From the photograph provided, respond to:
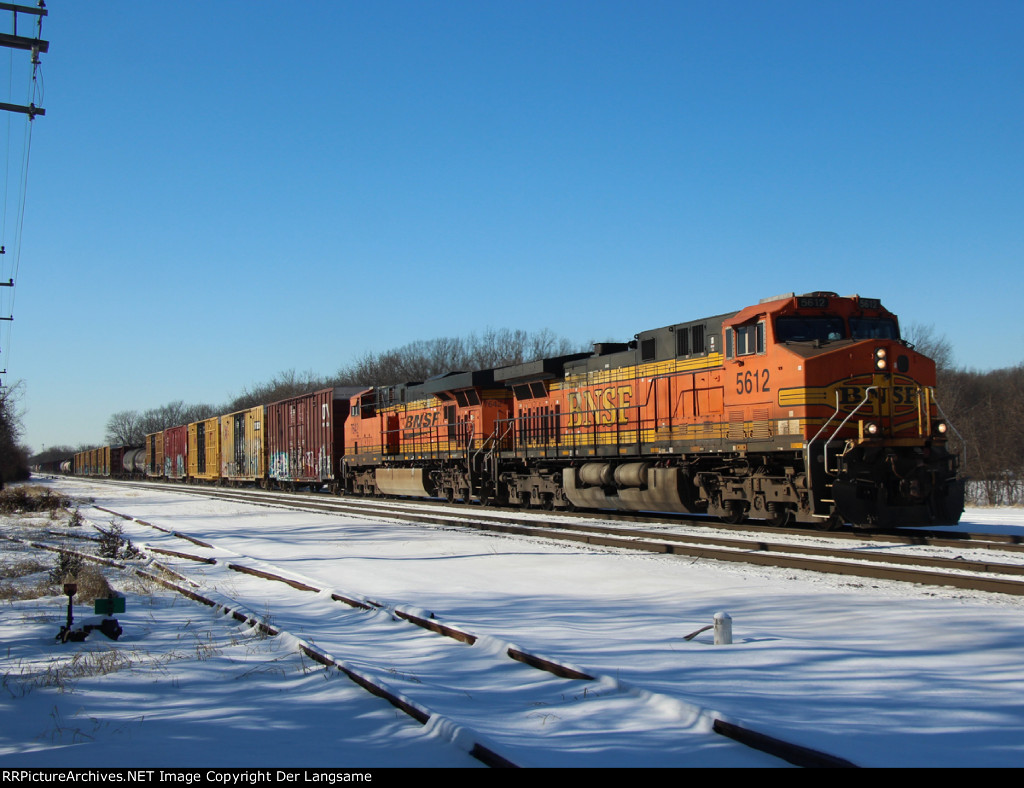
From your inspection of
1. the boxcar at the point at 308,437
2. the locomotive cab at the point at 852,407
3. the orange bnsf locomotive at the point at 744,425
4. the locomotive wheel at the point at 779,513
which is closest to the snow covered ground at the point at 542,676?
the locomotive cab at the point at 852,407

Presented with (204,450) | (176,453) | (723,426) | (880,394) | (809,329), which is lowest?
(176,453)

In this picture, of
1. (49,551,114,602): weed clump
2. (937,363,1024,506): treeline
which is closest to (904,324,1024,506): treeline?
(937,363,1024,506): treeline

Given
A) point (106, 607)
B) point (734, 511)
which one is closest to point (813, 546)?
point (734, 511)

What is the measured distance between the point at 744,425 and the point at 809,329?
1950 mm

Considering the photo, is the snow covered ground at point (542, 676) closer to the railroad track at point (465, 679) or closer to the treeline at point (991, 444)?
the railroad track at point (465, 679)

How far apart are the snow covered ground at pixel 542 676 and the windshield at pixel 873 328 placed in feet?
19.3

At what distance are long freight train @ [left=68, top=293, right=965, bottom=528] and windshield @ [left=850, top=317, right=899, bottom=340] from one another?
2 centimetres

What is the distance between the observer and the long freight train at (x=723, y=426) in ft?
43.4

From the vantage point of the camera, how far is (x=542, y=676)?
18.1ft

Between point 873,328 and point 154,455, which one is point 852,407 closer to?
point 873,328

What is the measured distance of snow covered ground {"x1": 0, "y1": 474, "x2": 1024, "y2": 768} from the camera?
417cm

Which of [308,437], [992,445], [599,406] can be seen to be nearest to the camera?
[599,406]

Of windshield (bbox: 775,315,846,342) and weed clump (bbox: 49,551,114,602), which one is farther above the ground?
windshield (bbox: 775,315,846,342)

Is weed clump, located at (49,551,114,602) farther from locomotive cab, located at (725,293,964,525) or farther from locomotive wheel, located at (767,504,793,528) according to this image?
locomotive wheel, located at (767,504,793,528)
